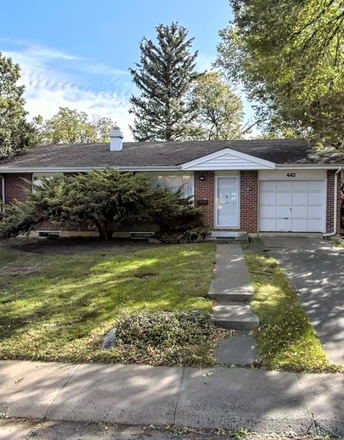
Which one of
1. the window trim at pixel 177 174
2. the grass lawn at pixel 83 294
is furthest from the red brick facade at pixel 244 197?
the grass lawn at pixel 83 294

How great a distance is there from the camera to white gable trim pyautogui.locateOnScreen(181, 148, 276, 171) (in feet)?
37.4

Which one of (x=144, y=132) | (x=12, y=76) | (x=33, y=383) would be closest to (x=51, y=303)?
(x=33, y=383)

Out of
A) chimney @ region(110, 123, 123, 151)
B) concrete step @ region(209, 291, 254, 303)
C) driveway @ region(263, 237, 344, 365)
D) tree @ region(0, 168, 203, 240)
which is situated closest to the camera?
driveway @ region(263, 237, 344, 365)

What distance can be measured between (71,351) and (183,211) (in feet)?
25.8

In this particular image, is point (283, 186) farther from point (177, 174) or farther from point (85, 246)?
point (85, 246)

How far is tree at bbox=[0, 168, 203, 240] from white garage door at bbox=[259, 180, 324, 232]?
3.00 m

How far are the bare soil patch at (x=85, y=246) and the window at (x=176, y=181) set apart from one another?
8.42 ft

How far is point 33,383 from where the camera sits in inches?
121

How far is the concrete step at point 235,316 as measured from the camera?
4164mm

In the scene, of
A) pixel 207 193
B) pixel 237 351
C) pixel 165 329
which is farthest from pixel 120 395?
pixel 207 193

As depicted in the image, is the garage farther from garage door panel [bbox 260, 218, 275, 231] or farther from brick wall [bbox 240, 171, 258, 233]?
brick wall [bbox 240, 171, 258, 233]

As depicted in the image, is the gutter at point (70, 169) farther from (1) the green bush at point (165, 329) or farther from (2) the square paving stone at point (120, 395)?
(2) the square paving stone at point (120, 395)

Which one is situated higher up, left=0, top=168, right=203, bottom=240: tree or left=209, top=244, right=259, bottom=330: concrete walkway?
left=0, top=168, right=203, bottom=240: tree

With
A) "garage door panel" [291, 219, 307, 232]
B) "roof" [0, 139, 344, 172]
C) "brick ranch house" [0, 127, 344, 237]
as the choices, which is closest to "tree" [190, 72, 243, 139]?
"roof" [0, 139, 344, 172]
